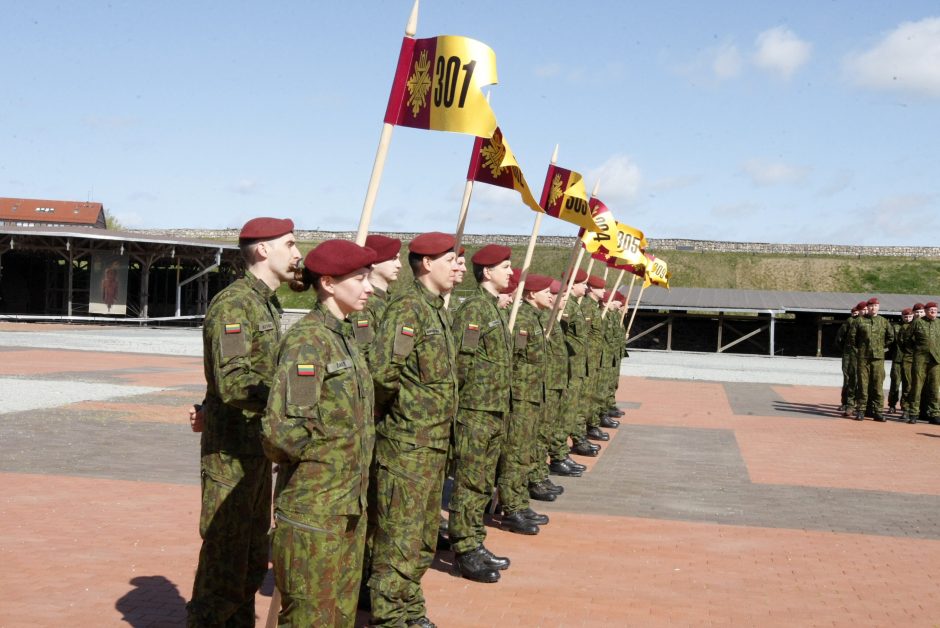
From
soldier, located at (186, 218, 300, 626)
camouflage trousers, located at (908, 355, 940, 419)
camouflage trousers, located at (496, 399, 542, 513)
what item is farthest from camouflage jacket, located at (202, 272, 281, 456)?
camouflage trousers, located at (908, 355, 940, 419)

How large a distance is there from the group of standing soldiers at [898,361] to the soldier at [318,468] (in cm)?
1570

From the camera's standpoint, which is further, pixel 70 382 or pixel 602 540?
pixel 70 382

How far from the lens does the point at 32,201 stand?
83.6 meters

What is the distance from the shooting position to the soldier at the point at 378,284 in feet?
20.4

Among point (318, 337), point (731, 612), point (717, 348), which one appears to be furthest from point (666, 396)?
point (717, 348)

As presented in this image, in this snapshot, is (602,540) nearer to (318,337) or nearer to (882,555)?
(882,555)

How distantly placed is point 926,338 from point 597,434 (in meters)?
7.60

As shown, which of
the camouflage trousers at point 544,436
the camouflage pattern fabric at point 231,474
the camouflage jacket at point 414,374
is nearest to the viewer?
the camouflage pattern fabric at point 231,474

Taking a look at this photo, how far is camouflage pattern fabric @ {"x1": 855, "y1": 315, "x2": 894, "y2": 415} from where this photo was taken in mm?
17859

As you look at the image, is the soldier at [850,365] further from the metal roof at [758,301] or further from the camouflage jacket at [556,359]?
the metal roof at [758,301]

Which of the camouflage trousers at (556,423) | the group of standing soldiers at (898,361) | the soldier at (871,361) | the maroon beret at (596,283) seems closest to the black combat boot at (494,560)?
the camouflage trousers at (556,423)

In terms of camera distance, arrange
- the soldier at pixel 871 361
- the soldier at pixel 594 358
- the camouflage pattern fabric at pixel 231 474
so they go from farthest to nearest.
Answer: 1. the soldier at pixel 871 361
2. the soldier at pixel 594 358
3. the camouflage pattern fabric at pixel 231 474

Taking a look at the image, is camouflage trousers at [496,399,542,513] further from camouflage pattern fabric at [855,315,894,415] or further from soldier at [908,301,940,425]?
soldier at [908,301,940,425]

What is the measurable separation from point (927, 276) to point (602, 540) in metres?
64.2
